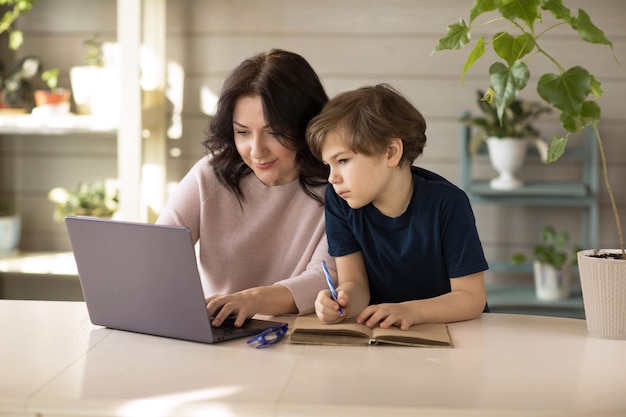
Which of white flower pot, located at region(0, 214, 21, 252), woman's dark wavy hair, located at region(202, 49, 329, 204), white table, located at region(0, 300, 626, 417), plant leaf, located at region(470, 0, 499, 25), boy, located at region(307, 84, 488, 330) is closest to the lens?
white table, located at region(0, 300, 626, 417)

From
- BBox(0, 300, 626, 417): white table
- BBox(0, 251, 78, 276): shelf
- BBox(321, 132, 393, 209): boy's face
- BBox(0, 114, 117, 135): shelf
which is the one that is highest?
BBox(321, 132, 393, 209): boy's face

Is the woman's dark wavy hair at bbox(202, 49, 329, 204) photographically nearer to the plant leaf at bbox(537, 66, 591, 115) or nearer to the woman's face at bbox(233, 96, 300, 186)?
the woman's face at bbox(233, 96, 300, 186)

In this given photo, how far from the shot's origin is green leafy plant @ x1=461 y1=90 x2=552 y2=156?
10.0ft

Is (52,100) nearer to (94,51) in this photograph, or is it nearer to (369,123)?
(94,51)

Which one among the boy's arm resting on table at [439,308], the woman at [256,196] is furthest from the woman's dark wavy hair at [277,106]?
the boy's arm resting on table at [439,308]

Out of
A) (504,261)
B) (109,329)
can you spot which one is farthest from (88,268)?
(504,261)

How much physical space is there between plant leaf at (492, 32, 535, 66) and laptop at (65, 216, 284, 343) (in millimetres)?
578

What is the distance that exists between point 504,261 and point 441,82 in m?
0.68

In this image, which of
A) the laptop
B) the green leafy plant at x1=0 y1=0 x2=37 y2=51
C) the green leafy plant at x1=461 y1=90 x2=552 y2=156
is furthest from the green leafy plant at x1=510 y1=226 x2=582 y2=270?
the green leafy plant at x1=0 y1=0 x2=37 y2=51

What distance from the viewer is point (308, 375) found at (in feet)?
4.31

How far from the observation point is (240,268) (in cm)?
196

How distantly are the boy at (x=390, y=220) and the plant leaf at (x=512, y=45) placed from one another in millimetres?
294

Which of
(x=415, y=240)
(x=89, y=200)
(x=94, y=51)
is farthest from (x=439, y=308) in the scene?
(x=94, y=51)

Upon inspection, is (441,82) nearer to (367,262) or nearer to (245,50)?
(245,50)
